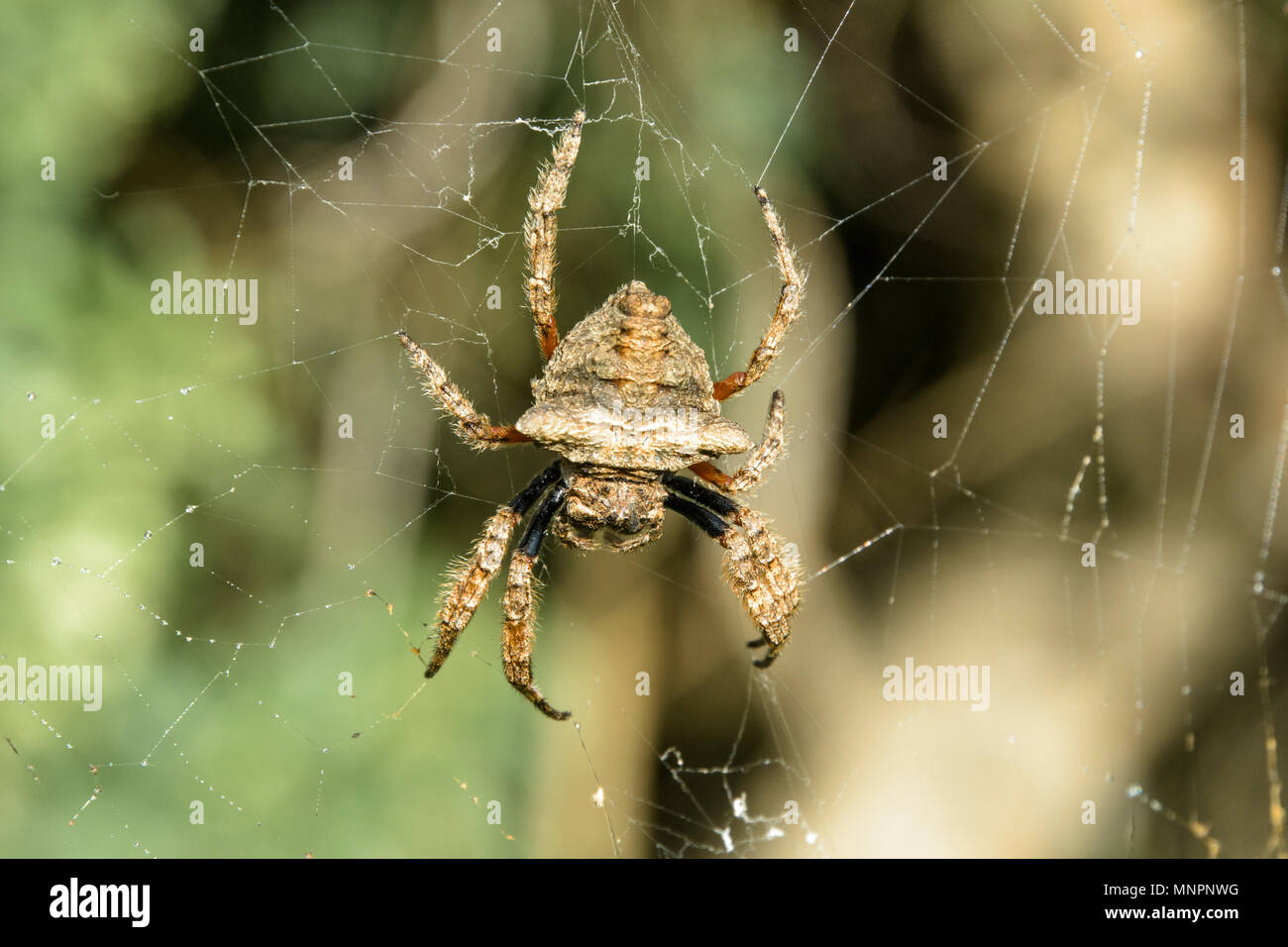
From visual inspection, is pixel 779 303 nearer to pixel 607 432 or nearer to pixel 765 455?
pixel 765 455

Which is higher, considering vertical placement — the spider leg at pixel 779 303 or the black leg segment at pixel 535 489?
the spider leg at pixel 779 303

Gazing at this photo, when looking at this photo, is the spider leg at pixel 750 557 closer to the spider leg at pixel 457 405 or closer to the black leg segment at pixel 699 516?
the black leg segment at pixel 699 516

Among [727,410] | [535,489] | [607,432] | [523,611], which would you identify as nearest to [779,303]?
[607,432]

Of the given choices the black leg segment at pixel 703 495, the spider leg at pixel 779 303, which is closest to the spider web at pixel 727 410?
the black leg segment at pixel 703 495

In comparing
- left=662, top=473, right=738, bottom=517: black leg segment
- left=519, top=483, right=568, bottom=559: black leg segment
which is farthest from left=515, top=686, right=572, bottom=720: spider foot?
left=662, top=473, right=738, bottom=517: black leg segment

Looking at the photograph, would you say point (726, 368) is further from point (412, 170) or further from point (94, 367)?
point (94, 367)
